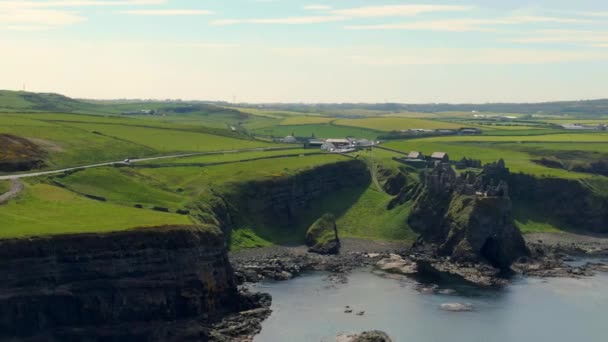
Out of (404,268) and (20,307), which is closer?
(20,307)

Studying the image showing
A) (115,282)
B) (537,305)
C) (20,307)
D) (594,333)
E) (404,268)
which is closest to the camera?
(20,307)

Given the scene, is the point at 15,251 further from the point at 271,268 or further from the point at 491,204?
the point at 491,204

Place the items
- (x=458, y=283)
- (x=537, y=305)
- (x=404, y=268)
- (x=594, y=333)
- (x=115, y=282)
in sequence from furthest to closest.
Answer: (x=404, y=268), (x=458, y=283), (x=537, y=305), (x=594, y=333), (x=115, y=282)

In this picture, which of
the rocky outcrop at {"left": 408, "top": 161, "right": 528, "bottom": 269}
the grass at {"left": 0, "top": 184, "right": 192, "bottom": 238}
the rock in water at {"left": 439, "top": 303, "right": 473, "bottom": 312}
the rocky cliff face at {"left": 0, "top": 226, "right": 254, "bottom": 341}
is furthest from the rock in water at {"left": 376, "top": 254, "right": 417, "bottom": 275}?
the rocky cliff face at {"left": 0, "top": 226, "right": 254, "bottom": 341}

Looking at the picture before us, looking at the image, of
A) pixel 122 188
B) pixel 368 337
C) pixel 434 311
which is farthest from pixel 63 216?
pixel 434 311

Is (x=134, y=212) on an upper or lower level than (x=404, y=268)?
upper

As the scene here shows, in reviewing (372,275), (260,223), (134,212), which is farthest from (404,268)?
(134,212)
